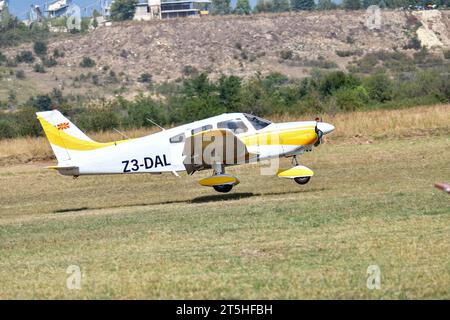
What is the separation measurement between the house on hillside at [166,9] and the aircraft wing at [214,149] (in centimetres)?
12927

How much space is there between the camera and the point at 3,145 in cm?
3403

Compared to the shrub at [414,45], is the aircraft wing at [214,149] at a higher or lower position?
higher

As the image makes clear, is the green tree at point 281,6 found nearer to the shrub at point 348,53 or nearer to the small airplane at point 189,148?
the shrub at point 348,53

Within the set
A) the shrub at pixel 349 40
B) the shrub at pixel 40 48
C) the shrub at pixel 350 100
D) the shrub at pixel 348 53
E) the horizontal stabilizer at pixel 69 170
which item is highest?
the horizontal stabilizer at pixel 69 170

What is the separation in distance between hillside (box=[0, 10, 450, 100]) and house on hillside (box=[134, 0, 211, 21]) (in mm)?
28293

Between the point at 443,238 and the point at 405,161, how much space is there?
12.3 m

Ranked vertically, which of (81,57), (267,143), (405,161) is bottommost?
(81,57)

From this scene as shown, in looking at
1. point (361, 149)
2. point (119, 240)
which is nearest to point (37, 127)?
point (361, 149)

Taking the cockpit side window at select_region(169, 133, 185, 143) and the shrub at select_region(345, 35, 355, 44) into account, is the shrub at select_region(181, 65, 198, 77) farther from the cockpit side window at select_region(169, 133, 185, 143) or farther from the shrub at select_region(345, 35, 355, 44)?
the cockpit side window at select_region(169, 133, 185, 143)

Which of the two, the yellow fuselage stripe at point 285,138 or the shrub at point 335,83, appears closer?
the yellow fuselage stripe at point 285,138

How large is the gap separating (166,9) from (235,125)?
14366 centimetres

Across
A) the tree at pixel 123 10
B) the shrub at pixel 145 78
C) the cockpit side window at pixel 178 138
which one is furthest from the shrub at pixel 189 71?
the cockpit side window at pixel 178 138

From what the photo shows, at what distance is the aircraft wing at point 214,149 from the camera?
1886 cm

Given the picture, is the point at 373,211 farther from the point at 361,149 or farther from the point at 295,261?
the point at 361,149
